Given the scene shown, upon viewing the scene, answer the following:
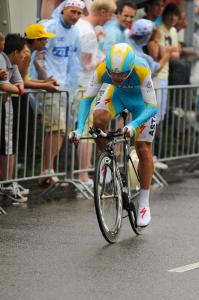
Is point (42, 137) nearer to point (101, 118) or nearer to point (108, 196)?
point (101, 118)

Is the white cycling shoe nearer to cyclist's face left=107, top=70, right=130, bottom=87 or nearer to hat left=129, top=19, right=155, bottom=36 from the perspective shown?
cyclist's face left=107, top=70, right=130, bottom=87

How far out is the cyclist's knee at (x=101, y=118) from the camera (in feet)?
33.1

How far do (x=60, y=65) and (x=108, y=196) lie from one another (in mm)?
4002

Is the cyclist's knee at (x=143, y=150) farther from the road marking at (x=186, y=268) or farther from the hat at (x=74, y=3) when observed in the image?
the hat at (x=74, y=3)

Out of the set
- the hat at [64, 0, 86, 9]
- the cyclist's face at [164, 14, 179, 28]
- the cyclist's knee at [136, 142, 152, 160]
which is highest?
the hat at [64, 0, 86, 9]

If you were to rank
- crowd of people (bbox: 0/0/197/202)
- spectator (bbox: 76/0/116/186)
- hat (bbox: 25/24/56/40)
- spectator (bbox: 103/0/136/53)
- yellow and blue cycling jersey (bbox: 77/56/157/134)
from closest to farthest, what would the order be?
yellow and blue cycling jersey (bbox: 77/56/157/134), crowd of people (bbox: 0/0/197/202), hat (bbox: 25/24/56/40), spectator (bbox: 76/0/116/186), spectator (bbox: 103/0/136/53)

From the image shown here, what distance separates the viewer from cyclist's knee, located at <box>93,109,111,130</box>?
10.1 meters

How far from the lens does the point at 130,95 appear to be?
33.2 feet

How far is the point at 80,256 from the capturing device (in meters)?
8.92

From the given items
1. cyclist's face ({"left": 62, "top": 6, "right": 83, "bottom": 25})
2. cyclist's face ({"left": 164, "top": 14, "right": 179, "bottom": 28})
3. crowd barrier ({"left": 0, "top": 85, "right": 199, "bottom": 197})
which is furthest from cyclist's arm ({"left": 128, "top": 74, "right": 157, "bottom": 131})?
cyclist's face ({"left": 164, "top": 14, "right": 179, "bottom": 28})

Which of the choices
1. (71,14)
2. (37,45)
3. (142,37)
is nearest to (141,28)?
(142,37)

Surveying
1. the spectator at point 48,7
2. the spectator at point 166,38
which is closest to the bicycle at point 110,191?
the spectator at point 48,7

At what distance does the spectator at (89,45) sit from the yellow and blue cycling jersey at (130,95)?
10.4 feet

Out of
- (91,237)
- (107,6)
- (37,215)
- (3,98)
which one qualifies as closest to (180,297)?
(91,237)
